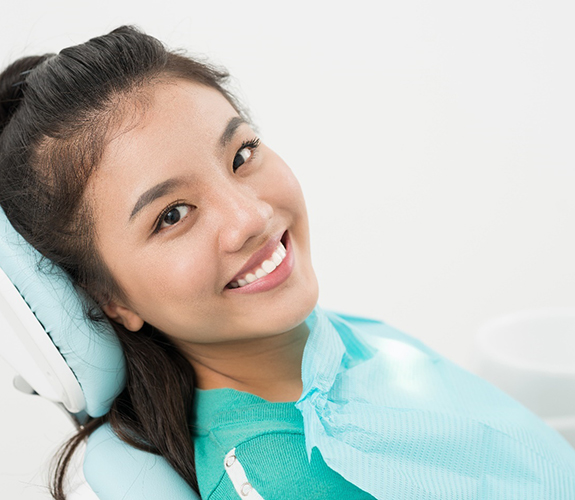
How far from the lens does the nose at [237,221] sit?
38.0 inches

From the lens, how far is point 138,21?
75.5 inches

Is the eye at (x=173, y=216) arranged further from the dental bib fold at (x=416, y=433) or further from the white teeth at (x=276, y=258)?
the dental bib fold at (x=416, y=433)

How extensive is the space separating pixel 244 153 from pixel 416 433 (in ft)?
1.53

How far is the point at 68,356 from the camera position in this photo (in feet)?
3.31

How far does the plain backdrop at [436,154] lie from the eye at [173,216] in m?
1.29

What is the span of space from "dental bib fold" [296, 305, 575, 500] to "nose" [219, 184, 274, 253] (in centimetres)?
22

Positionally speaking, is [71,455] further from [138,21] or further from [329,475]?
[138,21]

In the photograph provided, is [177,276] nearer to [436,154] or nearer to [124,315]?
[124,315]

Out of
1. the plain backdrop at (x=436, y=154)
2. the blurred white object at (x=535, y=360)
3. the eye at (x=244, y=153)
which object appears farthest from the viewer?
the plain backdrop at (x=436, y=154)

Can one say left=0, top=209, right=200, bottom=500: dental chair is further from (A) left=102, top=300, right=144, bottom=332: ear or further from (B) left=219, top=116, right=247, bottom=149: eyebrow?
(B) left=219, top=116, right=247, bottom=149: eyebrow

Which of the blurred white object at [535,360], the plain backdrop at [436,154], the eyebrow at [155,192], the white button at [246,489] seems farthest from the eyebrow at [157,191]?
the plain backdrop at [436,154]

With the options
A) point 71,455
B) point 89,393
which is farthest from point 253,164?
point 71,455

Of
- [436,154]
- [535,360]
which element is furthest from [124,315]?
[436,154]

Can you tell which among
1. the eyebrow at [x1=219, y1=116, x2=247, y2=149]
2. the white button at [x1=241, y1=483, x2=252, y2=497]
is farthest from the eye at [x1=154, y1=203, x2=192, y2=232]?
the white button at [x1=241, y1=483, x2=252, y2=497]
